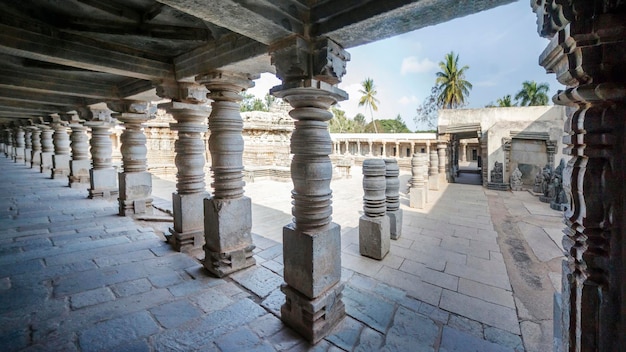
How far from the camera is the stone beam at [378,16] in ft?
5.63

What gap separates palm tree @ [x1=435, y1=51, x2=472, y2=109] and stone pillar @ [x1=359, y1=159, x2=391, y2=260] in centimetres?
3298

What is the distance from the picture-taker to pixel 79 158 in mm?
8914

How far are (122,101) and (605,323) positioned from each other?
7.02m

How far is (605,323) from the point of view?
1.34 meters

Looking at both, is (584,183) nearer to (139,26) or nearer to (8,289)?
(139,26)

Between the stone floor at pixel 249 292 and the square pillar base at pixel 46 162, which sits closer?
the stone floor at pixel 249 292

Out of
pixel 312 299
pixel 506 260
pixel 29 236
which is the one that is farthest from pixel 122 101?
pixel 506 260

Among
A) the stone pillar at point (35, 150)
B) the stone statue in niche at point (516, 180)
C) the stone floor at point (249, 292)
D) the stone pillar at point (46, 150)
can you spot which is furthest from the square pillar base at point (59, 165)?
the stone statue in niche at point (516, 180)

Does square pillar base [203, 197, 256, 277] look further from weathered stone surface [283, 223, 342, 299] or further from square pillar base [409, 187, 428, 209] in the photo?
square pillar base [409, 187, 428, 209]

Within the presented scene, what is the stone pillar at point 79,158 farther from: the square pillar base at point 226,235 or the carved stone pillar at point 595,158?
the carved stone pillar at point 595,158

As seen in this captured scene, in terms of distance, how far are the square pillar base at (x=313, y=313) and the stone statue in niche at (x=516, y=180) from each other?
12060mm

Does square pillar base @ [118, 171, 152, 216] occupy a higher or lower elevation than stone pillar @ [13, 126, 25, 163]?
lower

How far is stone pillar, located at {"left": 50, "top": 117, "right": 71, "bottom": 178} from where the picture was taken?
33.2 feet

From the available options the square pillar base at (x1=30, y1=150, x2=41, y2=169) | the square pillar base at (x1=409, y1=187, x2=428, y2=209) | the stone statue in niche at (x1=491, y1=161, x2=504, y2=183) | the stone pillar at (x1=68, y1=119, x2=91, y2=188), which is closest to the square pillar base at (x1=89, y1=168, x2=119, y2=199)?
the stone pillar at (x1=68, y1=119, x2=91, y2=188)
